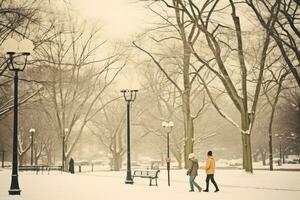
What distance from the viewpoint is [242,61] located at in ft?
81.5

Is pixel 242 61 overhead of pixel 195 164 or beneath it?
overhead

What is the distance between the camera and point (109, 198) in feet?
46.2

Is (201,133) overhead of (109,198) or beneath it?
→ overhead

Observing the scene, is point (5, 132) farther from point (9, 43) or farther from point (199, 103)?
point (9, 43)

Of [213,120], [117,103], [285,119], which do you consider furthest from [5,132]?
[285,119]

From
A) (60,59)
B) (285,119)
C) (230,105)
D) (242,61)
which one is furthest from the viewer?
(230,105)

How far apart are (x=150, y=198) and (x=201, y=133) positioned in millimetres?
43276

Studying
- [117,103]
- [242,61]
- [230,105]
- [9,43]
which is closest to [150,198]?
[9,43]

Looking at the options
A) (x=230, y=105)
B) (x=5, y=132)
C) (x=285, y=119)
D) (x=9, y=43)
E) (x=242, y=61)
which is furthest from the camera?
(x=230, y=105)

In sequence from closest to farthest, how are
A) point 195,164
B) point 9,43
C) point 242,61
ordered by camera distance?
point 9,43, point 195,164, point 242,61

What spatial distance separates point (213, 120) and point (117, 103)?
1569 centimetres

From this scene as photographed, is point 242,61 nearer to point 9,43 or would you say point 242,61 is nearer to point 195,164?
point 195,164

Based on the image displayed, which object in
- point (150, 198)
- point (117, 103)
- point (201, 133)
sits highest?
point (117, 103)

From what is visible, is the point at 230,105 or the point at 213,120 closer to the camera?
the point at 213,120
